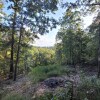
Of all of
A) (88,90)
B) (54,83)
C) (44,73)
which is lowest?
(54,83)

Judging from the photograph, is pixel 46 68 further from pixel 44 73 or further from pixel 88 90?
pixel 88 90

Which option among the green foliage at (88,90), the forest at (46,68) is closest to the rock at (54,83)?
the forest at (46,68)

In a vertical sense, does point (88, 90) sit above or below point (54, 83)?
above

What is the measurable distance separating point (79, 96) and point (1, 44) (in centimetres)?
1391

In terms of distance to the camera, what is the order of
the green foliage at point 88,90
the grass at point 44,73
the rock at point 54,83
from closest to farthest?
the green foliage at point 88,90
the rock at point 54,83
the grass at point 44,73

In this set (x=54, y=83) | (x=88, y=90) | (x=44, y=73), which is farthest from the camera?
(x=44, y=73)

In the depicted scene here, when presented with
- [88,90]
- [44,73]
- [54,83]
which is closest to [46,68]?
[44,73]

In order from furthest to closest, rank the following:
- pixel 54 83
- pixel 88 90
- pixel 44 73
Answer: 1. pixel 44 73
2. pixel 54 83
3. pixel 88 90

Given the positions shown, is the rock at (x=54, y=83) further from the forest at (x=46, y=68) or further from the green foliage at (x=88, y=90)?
the green foliage at (x=88, y=90)

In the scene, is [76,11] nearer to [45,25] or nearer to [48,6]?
[45,25]

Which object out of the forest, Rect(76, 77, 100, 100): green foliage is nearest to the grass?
the forest

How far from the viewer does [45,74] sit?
1280 centimetres

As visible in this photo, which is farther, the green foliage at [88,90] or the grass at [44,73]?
the grass at [44,73]

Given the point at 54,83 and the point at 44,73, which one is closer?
the point at 54,83
